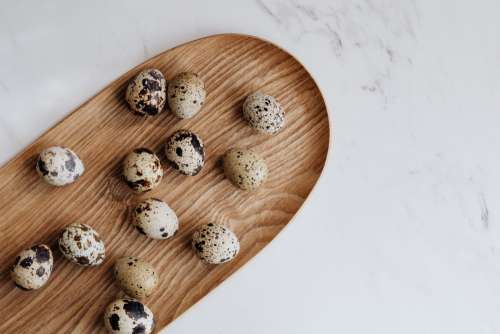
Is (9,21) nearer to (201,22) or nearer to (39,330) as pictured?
(201,22)

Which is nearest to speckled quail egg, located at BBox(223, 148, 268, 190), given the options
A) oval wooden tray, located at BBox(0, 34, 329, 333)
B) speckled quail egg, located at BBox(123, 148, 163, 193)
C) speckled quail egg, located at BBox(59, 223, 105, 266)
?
oval wooden tray, located at BBox(0, 34, 329, 333)

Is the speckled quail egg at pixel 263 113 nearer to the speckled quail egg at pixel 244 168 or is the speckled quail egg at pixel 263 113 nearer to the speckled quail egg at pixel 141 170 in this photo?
the speckled quail egg at pixel 244 168

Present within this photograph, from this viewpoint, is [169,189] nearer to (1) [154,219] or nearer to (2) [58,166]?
(1) [154,219]

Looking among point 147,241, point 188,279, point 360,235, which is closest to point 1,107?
point 147,241

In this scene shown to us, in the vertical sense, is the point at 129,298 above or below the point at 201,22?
below

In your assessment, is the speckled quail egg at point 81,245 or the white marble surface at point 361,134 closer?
the speckled quail egg at point 81,245

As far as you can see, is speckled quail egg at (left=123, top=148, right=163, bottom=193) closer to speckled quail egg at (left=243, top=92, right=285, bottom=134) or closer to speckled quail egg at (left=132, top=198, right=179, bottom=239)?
speckled quail egg at (left=132, top=198, right=179, bottom=239)

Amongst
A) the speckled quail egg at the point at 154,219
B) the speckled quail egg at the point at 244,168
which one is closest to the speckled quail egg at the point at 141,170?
the speckled quail egg at the point at 154,219
